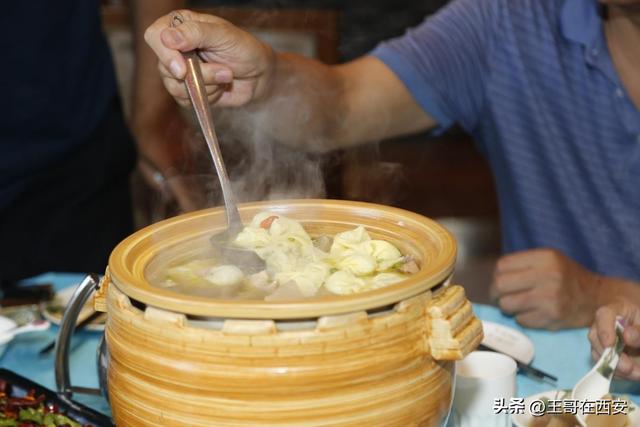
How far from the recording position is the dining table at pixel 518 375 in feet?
4.88

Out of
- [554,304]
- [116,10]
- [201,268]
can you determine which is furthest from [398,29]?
[201,268]

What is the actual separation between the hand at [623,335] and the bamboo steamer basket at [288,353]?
0.53 meters

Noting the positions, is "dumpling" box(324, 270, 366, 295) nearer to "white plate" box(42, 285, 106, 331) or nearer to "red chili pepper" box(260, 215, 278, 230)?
"red chili pepper" box(260, 215, 278, 230)

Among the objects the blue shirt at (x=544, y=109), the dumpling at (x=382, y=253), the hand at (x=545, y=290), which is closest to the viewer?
the dumpling at (x=382, y=253)

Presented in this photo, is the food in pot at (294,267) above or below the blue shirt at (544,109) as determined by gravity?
above

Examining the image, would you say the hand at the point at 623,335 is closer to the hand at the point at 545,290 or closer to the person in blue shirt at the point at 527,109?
the hand at the point at 545,290

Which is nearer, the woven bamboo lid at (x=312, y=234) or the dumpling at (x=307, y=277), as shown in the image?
the woven bamboo lid at (x=312, y=234)

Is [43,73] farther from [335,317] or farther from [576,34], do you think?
[335,317]

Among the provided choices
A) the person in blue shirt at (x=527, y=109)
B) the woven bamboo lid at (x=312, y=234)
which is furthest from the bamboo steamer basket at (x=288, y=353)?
the person in blue shirt at (x=527, y=109)

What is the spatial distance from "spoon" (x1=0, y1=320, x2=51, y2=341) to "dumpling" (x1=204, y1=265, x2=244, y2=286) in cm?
62

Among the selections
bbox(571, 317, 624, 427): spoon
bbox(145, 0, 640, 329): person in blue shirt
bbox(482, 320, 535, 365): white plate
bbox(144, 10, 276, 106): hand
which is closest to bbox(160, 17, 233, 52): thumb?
bbox(144, 10, 276, 106): hand

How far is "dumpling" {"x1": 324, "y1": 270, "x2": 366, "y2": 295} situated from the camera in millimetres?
1043

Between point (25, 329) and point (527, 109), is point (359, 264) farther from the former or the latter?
point (527, 109)

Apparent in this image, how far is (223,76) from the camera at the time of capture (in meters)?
1.71
